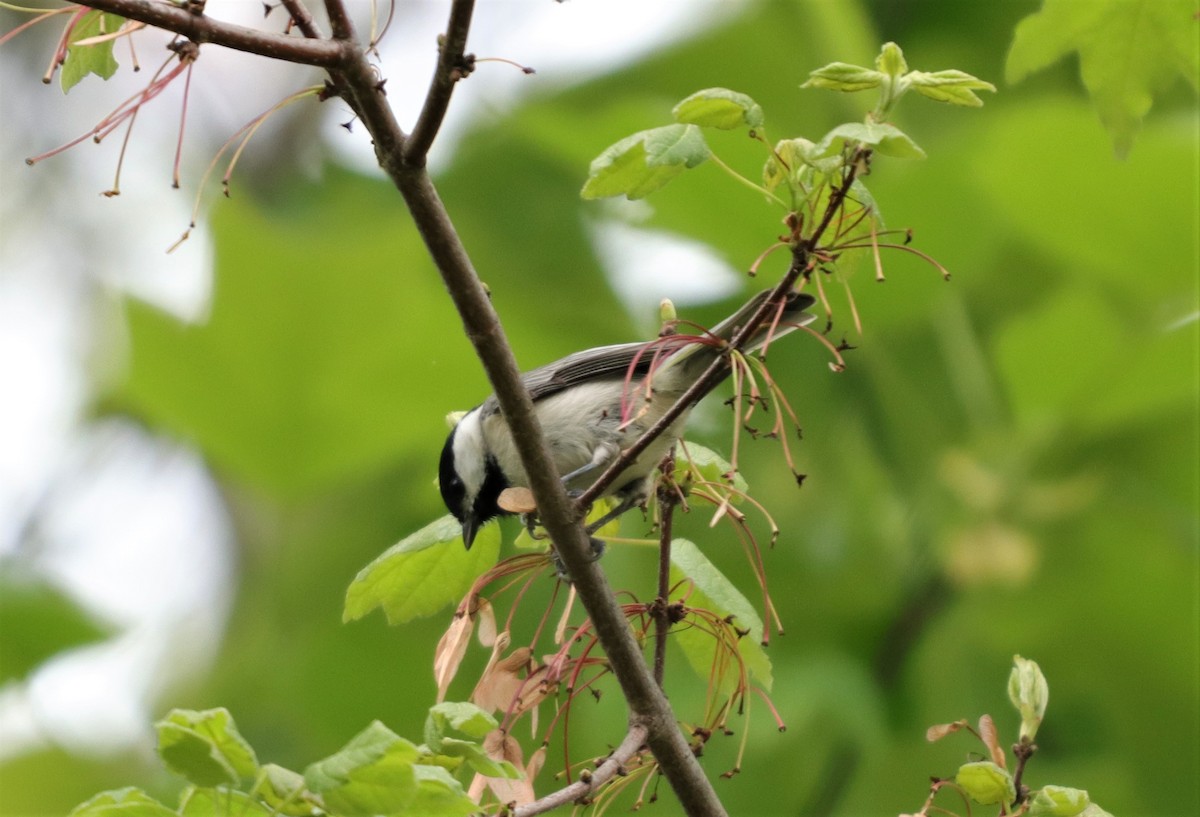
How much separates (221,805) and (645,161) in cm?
96

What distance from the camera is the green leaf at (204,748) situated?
135 centimetres

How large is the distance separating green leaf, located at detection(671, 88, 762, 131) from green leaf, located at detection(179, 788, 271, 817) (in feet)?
3.13

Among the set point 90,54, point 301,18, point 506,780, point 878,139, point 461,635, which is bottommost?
point 506,780

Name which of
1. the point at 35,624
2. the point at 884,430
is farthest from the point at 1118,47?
the point at 35,624

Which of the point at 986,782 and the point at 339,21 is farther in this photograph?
the point at 986,782

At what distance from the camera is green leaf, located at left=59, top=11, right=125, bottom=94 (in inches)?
75.3

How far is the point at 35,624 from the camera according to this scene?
13.2 feet

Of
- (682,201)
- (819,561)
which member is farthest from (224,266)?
(819,561)

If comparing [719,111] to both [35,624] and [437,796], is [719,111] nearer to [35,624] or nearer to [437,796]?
[437,796]

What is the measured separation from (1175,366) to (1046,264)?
1.16 meters

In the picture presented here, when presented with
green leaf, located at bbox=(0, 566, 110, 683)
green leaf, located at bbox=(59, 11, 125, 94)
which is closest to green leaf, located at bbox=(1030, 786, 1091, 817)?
green leaf, located at bbox=(59, 11, 125, 94)

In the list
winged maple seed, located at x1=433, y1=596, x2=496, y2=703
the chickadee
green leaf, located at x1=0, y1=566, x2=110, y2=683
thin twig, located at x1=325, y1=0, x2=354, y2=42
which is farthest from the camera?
green leaf, located at x1=0, y1=566, x2=110, y2=683

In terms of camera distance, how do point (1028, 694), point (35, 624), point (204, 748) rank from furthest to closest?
point (35, 624) < point (1028, 694) < point (204, 748)

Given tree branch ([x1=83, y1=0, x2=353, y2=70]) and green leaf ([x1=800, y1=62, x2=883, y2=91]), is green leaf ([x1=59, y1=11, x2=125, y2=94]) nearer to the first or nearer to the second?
tree branch ([x1=83, y1=0, x2=353, y2=70])
